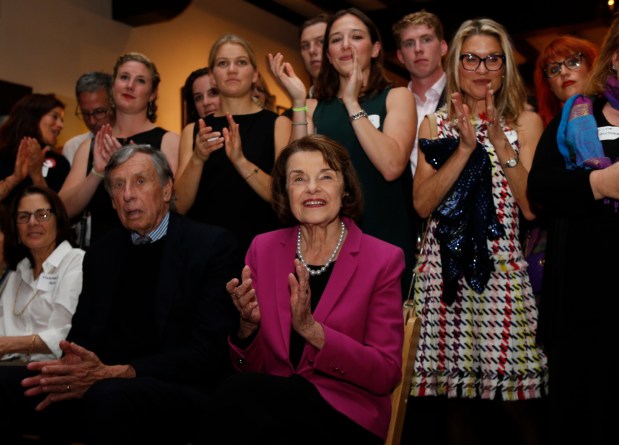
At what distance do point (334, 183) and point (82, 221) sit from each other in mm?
1882

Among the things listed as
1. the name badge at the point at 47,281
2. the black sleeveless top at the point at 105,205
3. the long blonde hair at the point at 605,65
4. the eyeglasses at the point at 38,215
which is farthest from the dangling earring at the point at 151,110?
the long blonde hair at the point at 605,65

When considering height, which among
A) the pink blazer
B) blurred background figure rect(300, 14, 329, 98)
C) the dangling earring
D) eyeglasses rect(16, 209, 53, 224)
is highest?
blurred background figure rect(300, 14, 329, 98)

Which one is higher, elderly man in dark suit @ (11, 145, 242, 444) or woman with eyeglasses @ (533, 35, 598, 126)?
woman with eyeglasses @ (533, 35, 598, 126)

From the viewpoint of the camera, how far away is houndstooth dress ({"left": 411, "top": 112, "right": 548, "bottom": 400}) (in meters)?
2.66

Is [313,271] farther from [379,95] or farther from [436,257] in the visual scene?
[379,95]

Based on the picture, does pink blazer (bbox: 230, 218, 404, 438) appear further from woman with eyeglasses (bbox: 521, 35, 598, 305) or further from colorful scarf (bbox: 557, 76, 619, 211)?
woman with eyeglasses (bbox: 521, 35, 598, 305)

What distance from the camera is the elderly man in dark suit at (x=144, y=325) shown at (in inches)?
95.4

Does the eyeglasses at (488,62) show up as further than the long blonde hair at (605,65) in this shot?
Yes

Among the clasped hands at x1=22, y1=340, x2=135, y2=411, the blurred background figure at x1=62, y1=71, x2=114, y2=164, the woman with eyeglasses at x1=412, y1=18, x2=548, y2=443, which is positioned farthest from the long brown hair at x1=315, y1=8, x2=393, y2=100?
the clasped hands at x1=22, y1=340, x2=135, y2=411

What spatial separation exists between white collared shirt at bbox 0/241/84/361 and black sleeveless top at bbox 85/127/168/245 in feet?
0.58

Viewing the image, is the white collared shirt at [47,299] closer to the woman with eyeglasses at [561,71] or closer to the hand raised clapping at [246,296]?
the hand raised clapping at [246,296]

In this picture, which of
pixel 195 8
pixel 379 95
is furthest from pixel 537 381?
pixel 195 8

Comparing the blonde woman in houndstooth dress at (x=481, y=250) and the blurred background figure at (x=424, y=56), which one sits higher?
the blurred background figure at (x=424, y=56)

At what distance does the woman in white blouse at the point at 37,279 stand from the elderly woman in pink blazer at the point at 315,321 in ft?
3.84
